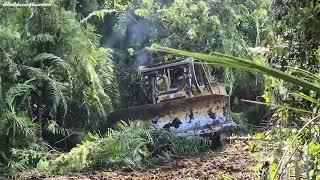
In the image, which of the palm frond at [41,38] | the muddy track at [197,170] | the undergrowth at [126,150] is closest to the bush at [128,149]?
the undergrowth at [126,150]

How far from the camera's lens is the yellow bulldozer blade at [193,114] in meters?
6.85

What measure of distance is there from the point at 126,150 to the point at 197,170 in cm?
111

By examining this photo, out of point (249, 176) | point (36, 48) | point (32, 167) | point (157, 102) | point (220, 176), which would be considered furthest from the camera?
point (157, 102)

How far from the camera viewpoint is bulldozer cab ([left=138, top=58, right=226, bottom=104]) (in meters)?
7.35

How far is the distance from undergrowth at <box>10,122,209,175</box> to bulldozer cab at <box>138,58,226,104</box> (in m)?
1.00

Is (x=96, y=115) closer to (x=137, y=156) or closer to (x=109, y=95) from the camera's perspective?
(x=109, y=95)

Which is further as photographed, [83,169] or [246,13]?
[246,13]

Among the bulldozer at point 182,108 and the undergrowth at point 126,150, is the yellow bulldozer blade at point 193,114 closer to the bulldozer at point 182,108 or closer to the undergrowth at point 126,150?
the bulldozer at point 182,108

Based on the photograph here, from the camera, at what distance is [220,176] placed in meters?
4.44

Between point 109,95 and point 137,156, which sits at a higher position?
point 109,95

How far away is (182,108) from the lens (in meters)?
6.96

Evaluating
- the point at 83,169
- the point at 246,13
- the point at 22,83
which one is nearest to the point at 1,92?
the point at 22,83

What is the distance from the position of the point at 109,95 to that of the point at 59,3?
171 cm

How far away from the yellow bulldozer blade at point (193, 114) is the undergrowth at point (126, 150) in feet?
1.36
